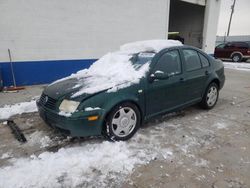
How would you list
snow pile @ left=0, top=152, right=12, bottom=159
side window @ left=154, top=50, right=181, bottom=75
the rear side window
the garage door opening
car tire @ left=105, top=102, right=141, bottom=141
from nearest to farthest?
snow pile @ left=0, top=152, right=12, bottom=159 → car tire @ left=105, top=102, right=141, bottom=141 → side window @ left=154, top=50, right=181, bottom=75 → the garage door opening → the rear side window

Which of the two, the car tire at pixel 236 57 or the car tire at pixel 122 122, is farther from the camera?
the car tire at pixel 236 57

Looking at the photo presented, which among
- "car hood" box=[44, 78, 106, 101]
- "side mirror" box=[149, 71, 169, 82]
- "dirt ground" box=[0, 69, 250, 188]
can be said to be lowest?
"dirt ground" box=[0, 69, 250, 188]

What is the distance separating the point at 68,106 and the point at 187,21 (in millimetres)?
13861

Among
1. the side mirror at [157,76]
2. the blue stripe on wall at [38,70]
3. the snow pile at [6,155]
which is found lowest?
the snow pile at [6,155]

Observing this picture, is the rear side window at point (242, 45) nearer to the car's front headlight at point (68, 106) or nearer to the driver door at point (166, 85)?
the driver door at point (166, 85)

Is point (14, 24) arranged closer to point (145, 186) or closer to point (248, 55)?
point (145, 186)

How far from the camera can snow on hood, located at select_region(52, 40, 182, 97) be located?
3608 millimetres

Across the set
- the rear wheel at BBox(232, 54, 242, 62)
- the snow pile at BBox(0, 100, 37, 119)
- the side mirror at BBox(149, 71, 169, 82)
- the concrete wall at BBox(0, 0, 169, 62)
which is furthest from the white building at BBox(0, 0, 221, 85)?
the rear wheel at BBox(232, 54, 242, 62)

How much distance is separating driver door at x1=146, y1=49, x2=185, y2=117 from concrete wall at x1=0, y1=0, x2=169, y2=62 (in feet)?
15.5

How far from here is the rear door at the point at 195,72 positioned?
4.59m

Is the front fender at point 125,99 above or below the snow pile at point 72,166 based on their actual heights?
above

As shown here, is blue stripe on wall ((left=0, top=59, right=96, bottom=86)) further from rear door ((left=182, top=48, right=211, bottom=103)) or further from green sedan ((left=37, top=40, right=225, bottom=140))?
rear door ((left=182, top=48, right=211, bottom=103))

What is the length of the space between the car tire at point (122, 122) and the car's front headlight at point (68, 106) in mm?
499

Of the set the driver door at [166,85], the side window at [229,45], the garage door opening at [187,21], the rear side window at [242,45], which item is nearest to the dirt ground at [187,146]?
the driver door at [166,85]
